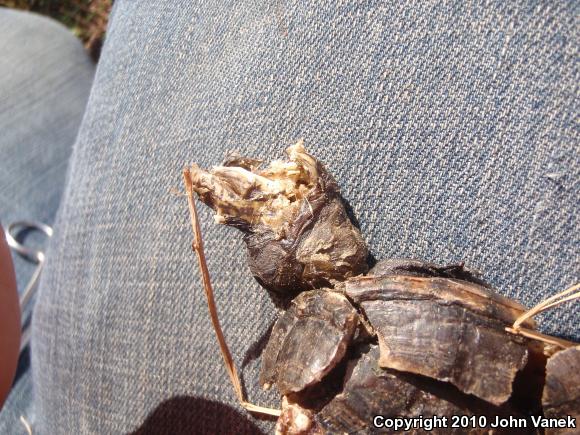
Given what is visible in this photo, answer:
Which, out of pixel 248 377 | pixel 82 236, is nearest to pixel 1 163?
pixel 82 236

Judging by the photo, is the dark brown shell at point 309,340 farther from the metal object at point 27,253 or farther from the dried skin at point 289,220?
the metal object at point 27,253

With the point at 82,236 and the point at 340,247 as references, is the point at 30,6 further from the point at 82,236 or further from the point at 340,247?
the point at 340,247

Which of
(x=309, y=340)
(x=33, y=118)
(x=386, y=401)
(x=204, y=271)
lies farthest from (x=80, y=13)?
(x=386, y=401)

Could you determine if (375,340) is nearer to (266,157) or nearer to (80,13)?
(266,157)

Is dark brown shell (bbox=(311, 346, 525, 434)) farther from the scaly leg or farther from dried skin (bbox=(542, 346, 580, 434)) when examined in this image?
the scaly leg

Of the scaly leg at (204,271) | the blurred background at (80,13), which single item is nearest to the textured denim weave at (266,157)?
the scaly leg at (204,271)

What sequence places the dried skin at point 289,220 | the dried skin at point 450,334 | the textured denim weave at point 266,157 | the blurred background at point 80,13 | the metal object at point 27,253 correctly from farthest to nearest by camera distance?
the blurred background at point 80,13, the metal object at point 27,253, the textured denim weave at point 266,157, the dried skin at point 289,220, the dried skin at point 450,334

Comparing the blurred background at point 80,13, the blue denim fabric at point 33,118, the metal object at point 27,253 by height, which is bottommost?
the metal object at point 27,253
